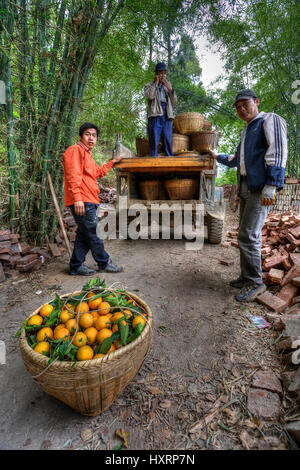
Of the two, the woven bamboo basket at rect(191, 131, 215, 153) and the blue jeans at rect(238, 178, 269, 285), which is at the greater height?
the woven bamboo basket at rect(191, 131, 215, 153)

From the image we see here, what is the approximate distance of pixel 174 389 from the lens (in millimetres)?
1561

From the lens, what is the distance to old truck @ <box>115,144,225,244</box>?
3.87 meters

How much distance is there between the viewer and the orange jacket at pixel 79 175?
2.87 meters

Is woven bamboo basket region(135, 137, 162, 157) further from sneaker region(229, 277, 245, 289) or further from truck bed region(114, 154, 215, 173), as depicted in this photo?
sneaker region(229, 277, 245, 289)

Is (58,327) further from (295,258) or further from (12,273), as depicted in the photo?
(295,258)

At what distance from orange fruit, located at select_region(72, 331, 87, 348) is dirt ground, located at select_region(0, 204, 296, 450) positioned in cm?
46

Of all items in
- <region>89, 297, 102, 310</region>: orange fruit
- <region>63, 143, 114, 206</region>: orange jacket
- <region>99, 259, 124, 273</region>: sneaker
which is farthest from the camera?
<region>99, 259, 124, 273</region>: sneaker

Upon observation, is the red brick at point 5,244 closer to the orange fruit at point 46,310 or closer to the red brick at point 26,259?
the red brick at point 26,259

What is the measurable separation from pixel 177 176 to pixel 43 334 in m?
3.90

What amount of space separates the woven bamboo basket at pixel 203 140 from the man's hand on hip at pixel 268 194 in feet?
9.48

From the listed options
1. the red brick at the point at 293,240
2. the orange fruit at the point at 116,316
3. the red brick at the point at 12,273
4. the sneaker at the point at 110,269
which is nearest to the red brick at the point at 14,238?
the red brick at the point at 12,273

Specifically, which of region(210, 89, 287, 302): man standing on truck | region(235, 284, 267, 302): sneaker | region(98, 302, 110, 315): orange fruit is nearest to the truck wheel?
region(210, 89, 287, 302): man standing on truck

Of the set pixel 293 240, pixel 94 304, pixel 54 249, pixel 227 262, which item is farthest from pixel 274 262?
pixel 54 249

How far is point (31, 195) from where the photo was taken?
12.3ft
